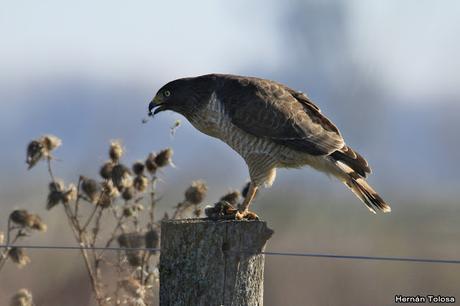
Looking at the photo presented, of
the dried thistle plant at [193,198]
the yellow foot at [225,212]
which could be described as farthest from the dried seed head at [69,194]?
the yellow foot at [225,212]

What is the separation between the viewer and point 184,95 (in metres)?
8.05

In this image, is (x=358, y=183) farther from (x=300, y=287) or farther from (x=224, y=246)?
(x=300, y=287)

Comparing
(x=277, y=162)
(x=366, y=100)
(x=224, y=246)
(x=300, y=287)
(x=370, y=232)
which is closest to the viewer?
(x=224, y=246)

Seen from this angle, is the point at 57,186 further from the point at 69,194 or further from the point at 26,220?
the point at 26,220

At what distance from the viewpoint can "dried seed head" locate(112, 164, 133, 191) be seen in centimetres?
789

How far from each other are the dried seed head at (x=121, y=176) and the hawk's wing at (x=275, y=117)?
71 cm

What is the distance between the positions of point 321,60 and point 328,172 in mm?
34703

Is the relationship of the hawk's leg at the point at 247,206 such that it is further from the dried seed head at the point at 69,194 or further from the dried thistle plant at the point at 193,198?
the dried seed head at the point at 69,194

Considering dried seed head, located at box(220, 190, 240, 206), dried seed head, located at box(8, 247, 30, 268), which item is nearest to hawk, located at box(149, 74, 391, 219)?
dried seed head, located at box(220, 190, 240, 206)

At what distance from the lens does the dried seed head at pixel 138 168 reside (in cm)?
810

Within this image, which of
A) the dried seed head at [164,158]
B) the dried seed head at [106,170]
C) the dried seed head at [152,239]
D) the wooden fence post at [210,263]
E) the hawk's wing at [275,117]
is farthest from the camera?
the dried seed head at [164,158]

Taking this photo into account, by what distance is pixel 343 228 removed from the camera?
808 inches

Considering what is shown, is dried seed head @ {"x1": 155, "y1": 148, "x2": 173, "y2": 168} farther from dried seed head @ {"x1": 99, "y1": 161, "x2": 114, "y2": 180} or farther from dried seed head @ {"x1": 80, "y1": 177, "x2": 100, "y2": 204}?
dried seed head @ {"x1": 80, "y1": 177, "x2": 100, "y2": 204}

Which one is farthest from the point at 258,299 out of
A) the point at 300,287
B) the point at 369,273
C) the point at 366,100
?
the point at 366,100
